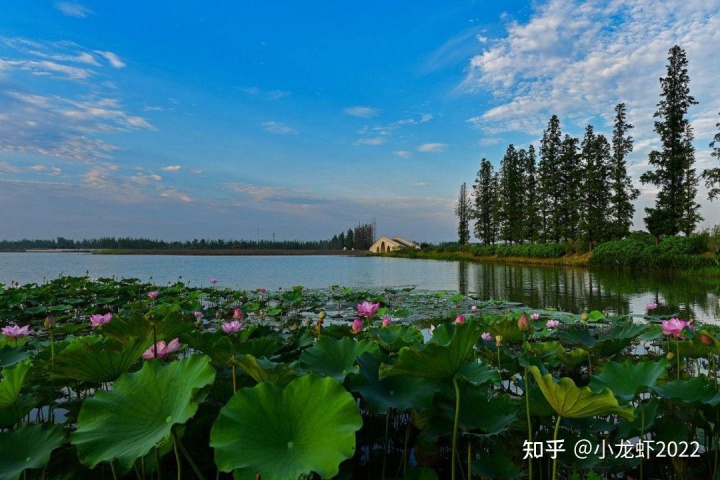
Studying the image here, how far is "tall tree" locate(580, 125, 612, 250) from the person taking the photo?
2386 centimetres

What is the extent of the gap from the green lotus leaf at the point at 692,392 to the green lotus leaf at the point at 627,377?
0.07m

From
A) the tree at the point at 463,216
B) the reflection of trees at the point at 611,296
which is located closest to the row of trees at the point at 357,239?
the tree at the point at 463,216

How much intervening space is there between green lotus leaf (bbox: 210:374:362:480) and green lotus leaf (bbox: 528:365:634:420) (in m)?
0.54

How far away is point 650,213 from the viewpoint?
763 inches

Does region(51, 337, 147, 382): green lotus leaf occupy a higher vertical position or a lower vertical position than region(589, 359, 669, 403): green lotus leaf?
higher

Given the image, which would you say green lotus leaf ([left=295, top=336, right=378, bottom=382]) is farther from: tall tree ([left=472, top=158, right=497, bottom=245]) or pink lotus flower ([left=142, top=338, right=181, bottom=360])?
tall tree ([left=472, top=158, right=497, bottom=245])

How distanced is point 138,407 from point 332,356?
31.6 inches

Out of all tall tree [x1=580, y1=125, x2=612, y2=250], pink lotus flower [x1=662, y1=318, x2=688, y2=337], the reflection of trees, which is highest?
tall tree [x1=580, y1=125, x2=612, y2=250]

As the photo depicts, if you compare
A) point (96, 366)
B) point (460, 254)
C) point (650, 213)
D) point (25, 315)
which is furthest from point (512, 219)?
point (96, 366)

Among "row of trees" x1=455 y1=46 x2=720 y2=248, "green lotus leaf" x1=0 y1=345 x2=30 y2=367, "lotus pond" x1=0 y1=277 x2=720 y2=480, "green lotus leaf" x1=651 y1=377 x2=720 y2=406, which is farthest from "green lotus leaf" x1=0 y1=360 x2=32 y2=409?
"row of trees" x1=455 y1=46 x2=720 y2=248

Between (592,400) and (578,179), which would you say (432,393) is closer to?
(592,400)

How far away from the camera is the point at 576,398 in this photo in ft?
3.86

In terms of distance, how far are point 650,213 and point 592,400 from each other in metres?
22.5

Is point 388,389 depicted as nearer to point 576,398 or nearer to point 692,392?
point 576,398
